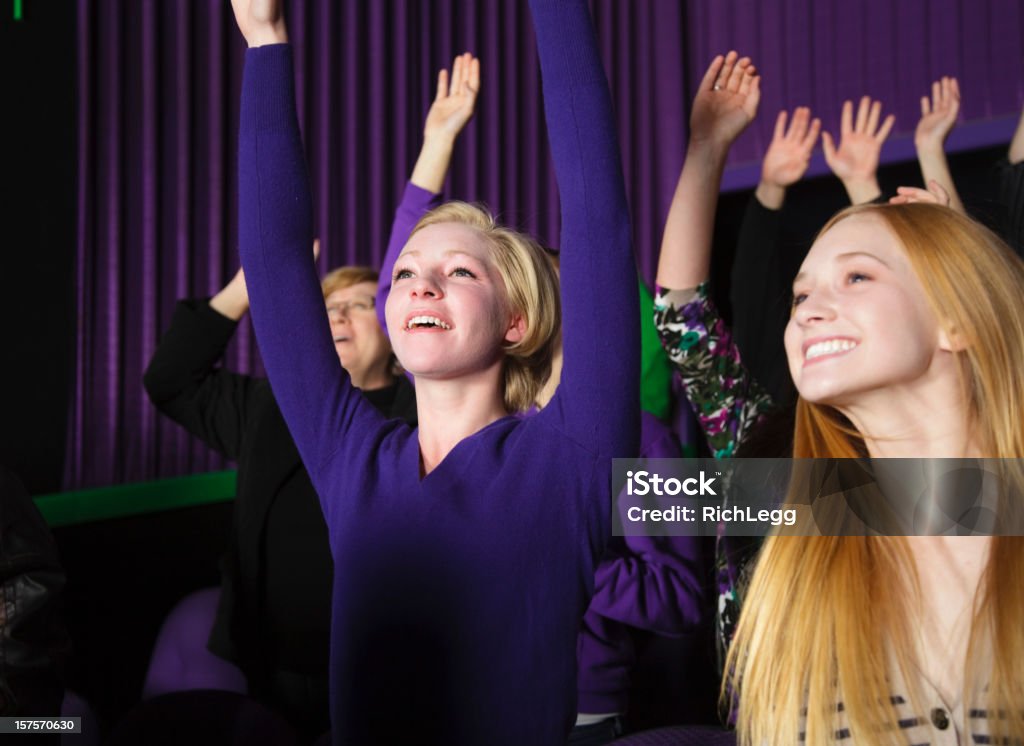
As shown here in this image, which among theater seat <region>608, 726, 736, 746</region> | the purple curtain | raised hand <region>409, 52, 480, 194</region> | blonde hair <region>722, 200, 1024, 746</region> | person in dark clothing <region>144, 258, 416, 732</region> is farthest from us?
the purple curtain

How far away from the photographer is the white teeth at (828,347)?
3.07 feet

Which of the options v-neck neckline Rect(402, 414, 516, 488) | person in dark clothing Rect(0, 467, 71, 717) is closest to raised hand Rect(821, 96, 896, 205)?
v-neck neckline Rect(402, 414, 516, 488)

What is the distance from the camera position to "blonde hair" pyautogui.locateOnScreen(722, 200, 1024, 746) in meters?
0.89

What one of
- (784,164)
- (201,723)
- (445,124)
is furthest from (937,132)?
(201,723)

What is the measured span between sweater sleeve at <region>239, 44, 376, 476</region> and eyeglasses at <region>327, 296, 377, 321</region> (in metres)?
1.01

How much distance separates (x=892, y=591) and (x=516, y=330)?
0.46 m

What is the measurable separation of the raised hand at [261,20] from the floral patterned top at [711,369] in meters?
0.68

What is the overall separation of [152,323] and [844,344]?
187 cm

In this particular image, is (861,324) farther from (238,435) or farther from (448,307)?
(238,435)

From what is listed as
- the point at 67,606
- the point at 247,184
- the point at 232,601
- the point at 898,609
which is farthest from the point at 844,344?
the point at 67,606

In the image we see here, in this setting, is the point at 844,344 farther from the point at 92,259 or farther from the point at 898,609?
the point at 92,259

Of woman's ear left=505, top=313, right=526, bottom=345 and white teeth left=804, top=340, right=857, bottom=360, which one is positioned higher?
woman's ear left=505, top=313, right=526, bottom=345

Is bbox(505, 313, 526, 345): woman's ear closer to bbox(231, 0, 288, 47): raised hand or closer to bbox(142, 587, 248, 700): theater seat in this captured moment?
bbox(231, 0, 288, 47): raised hand

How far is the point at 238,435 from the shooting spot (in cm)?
199
